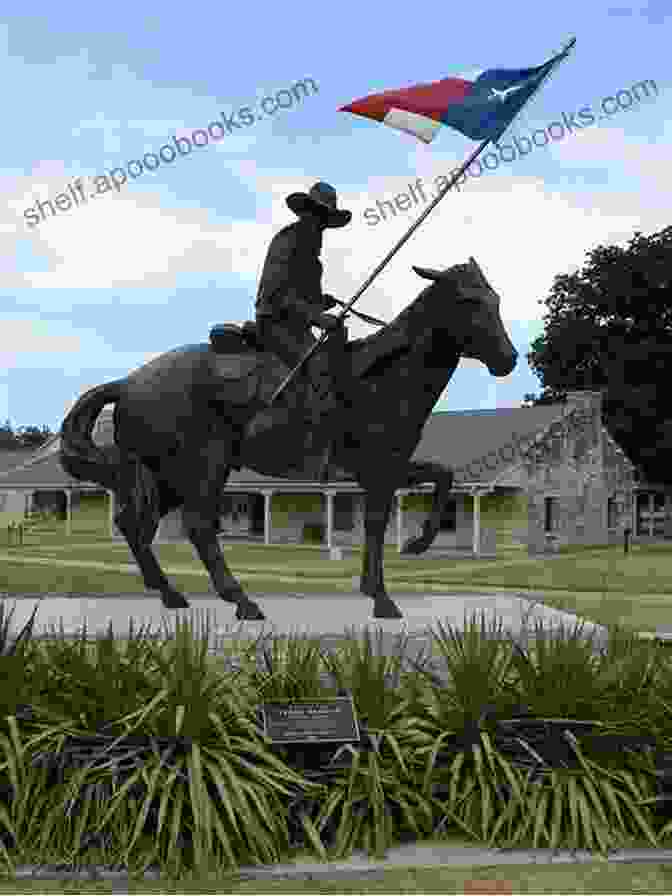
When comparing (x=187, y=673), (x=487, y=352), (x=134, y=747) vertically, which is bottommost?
(x=134, y=747)

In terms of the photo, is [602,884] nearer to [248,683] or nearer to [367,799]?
[367,799]

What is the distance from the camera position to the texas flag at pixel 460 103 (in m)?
7.29

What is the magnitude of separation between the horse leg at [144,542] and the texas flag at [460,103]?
331 cm

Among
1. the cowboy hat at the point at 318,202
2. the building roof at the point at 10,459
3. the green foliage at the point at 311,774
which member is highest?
the building roof at the point at 10,459

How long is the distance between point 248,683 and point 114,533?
31603 mm

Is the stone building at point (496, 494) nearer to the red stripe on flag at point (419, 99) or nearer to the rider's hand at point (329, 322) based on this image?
the rider's hand at point (329, 322)

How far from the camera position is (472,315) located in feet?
23.5

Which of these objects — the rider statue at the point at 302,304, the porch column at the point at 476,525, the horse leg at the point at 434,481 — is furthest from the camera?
the porch column at the point at 476,525

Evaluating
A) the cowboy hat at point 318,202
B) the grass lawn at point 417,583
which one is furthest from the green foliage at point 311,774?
the cowboy hat at point 318,202

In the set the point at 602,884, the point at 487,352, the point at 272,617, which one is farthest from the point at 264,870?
the point at 487,352

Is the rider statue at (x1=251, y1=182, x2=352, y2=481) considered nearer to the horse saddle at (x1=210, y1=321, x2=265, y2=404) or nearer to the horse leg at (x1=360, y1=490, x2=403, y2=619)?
the horse saddle at (x1=210, y1=321, x2=265, y2=404)

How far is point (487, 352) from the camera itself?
23.6 feet

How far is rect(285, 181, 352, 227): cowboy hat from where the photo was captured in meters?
7.62

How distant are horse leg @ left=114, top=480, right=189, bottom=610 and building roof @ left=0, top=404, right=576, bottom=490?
65.9 feet
